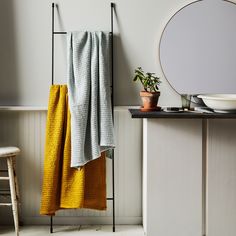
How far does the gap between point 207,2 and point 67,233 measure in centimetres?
200

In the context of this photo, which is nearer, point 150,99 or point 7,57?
point 150,99

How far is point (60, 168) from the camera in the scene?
3.24m

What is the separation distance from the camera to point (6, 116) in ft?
10.9

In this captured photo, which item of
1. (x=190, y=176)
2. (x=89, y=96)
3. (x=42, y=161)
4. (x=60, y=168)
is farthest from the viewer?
(x=42, y=161)

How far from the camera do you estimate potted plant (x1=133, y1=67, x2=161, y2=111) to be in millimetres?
3000

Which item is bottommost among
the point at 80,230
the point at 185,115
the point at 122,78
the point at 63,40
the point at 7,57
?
the point at 80,230

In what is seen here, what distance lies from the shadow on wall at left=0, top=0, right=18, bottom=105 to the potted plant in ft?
3.06

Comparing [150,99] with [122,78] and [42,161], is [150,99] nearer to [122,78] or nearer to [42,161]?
[122,78]

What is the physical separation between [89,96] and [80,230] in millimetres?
1007

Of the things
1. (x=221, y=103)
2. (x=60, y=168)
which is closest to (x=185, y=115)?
(x=221, y=103)

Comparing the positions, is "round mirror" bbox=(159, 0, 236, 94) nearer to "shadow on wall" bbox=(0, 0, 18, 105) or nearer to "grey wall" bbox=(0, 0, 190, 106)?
"grey wall" bbox=(0, 0, 190, 106)

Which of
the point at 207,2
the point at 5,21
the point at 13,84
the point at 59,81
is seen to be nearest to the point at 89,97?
the point at 59,81

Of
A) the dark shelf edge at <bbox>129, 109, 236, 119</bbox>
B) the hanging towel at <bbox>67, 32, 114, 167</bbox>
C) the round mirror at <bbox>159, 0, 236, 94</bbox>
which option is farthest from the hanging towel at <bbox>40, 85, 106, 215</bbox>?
the round mirror at <bbox>159, 0, 236, 94</bbox>

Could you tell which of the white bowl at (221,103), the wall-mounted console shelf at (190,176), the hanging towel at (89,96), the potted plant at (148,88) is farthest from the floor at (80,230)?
the white bowl at (221,103)
